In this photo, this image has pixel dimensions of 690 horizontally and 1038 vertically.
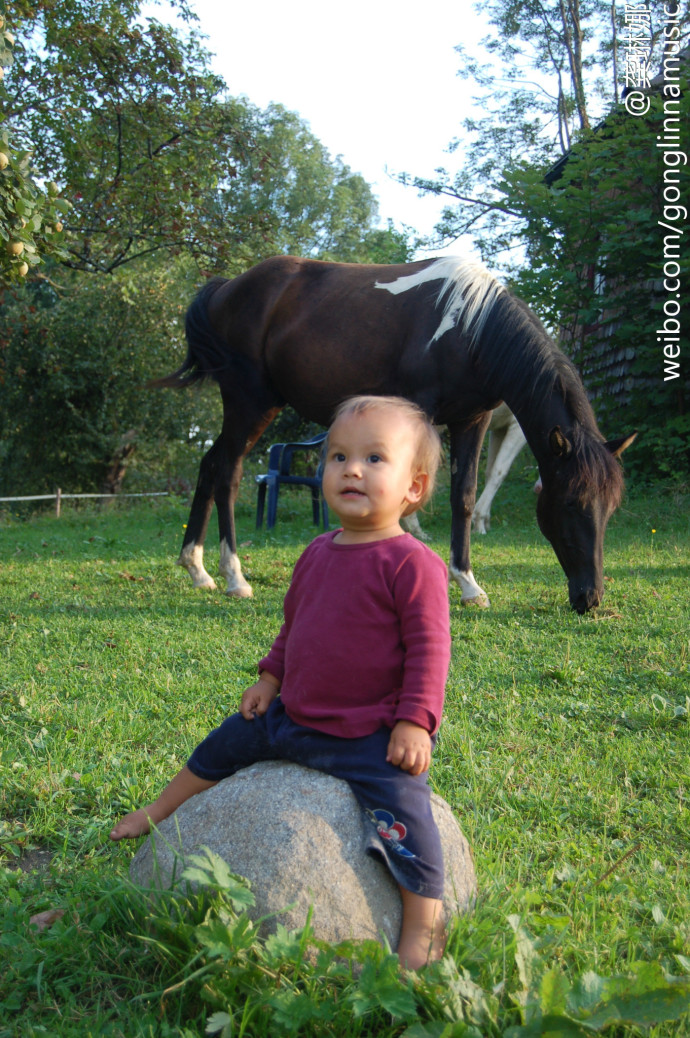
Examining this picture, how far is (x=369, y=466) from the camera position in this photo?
2.20 metres

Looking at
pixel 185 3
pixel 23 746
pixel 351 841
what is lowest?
pixel 23 746

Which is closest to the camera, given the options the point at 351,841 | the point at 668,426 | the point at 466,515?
the point at 351,841

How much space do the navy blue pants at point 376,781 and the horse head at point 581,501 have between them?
385cm

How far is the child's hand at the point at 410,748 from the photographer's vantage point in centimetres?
200

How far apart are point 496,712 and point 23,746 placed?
209 centimetres

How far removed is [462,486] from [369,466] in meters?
4.52

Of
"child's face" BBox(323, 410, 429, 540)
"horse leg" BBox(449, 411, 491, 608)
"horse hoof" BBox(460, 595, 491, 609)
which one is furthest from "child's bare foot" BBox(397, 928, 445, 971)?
"horse leg" BBox(449, 411, 491, 608)

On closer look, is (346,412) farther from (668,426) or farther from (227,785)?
(668,426)

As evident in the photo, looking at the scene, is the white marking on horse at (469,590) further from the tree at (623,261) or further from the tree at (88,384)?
the tree at (88,384)

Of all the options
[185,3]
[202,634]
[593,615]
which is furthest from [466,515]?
[185,3]

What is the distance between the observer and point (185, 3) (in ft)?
41.3

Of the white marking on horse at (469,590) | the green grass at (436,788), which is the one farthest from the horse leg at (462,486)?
the green grass at (436,788)

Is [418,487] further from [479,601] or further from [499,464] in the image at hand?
[499,464]

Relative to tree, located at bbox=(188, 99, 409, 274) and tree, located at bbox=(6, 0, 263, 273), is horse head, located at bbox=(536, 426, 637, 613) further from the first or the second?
tree, located at bbox=(188, 99, 409, 274)
